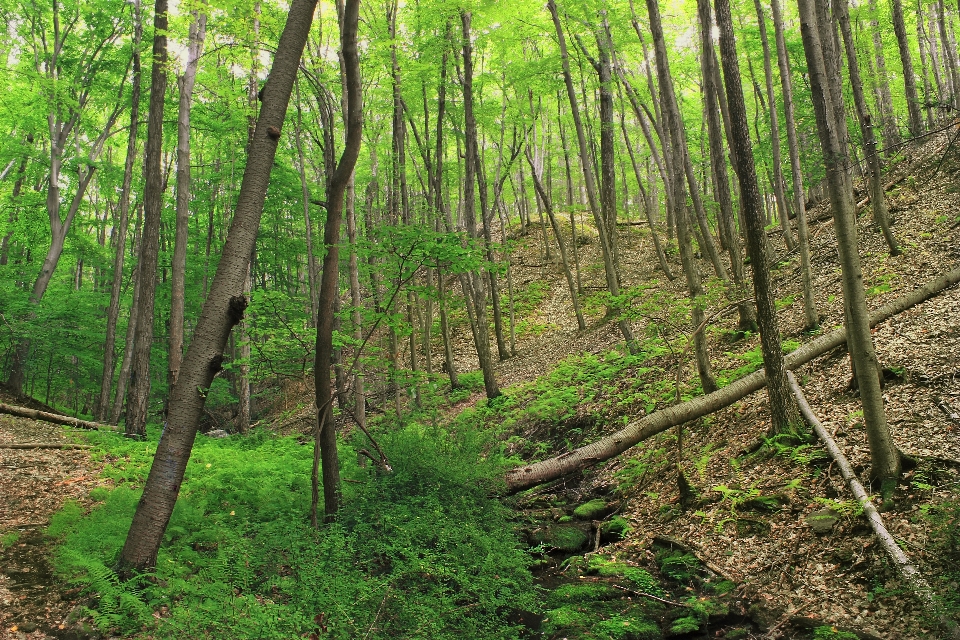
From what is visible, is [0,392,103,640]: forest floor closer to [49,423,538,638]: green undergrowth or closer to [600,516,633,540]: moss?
[49,423,538,638]: green undergrowth

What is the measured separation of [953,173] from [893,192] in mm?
1267

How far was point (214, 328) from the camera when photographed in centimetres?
452

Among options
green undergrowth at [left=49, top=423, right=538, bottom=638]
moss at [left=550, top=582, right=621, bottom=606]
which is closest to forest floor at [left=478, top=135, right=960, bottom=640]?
moss at [left=550, top=582, right=621, bottom=606]


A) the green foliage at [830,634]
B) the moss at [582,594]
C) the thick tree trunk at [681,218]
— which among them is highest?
the thick tree trunk at [681,218]

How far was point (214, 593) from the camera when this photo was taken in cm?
372

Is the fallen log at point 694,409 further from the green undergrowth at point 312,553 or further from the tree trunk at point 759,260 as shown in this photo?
the tree trunk at point 759,260

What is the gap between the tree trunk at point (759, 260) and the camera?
20.0 feet

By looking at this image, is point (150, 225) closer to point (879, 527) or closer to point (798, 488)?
point (798, 488)

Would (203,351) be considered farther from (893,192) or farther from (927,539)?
(893,192)

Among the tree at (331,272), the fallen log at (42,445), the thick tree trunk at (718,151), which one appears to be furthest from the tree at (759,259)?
the fallen log at (42,445)

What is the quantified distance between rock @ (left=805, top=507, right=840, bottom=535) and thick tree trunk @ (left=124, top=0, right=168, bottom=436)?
1115 cm

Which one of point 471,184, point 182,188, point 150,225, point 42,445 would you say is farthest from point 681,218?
point 42,445

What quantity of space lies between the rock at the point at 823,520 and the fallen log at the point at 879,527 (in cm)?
26

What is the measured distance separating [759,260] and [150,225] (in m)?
10.4
